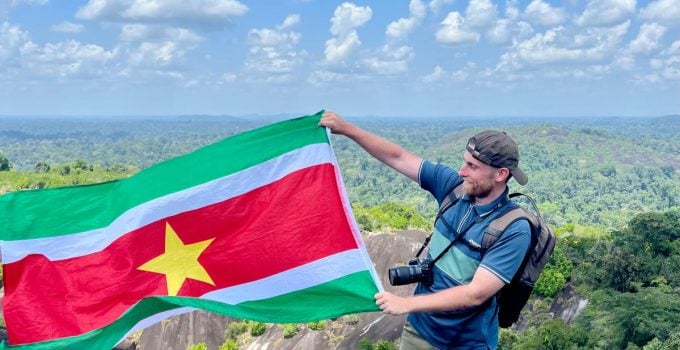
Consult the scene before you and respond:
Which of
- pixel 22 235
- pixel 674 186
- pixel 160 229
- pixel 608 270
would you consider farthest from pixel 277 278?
pixel 674 186

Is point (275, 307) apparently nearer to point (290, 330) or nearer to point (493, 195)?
point (493, 195)

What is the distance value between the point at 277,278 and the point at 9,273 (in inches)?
104

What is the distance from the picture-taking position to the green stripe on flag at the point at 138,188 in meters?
6.10

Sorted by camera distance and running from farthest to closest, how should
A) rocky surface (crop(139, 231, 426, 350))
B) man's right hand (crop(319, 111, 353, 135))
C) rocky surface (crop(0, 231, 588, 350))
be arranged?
Answer: rocky surface (crop(0, 231, 588, 350)), rocky surface (crop(139, 231, 426, 350)), man's right hand (crop(319, 111, 353, 135))

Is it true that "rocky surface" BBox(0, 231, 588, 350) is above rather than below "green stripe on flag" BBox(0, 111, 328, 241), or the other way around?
below

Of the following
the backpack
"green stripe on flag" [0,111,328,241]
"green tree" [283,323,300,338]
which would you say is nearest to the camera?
the backpack

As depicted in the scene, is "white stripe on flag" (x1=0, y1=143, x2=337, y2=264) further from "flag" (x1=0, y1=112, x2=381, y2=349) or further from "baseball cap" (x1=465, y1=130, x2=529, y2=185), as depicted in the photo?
"baseball cap" (x1=465, y1=130, x2=529, y2=185)

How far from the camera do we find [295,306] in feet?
19.3

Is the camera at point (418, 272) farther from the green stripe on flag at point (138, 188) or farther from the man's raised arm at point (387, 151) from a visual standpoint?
the green stripe on flag at point (138, 188)

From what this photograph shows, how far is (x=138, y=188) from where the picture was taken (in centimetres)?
620

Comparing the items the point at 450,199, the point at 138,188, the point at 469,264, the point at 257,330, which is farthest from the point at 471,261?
the point at 257,330

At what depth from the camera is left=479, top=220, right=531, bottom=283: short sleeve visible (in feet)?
14.6

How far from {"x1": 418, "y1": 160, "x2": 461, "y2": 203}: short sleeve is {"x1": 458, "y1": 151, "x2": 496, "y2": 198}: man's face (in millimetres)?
479

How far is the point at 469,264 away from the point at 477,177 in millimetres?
670
